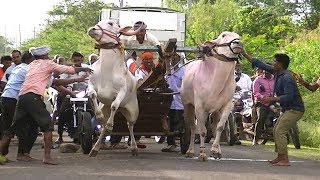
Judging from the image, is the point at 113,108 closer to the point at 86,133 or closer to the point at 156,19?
the point at 86,133

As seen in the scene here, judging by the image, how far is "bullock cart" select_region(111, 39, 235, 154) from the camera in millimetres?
13047

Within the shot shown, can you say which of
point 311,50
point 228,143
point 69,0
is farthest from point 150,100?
point 69,0

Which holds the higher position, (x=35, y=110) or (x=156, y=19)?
(x=156, y=19)

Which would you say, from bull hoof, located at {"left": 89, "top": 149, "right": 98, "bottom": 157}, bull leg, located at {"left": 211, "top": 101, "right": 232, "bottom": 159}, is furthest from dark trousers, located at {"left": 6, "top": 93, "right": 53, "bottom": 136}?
bull leg, located at {"left": 211, "top": 101, "right": 232, "bottom": 159}

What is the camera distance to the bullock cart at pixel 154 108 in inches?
514

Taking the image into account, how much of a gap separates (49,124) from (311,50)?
1452 cm

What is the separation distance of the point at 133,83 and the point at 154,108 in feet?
2.39

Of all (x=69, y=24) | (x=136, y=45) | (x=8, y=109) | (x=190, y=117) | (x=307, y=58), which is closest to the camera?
(x=8, y=109)

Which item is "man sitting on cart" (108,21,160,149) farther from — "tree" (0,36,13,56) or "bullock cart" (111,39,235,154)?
"tree" (0,36,13,56)

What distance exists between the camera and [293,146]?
1766 cm

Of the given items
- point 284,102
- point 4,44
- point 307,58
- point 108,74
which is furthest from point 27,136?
point 4,44

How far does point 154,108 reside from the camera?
44.2 feet

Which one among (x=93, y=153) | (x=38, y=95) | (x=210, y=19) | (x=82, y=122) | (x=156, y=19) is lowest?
(x=93, y=153)

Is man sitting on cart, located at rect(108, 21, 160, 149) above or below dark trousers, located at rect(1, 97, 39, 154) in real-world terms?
above
